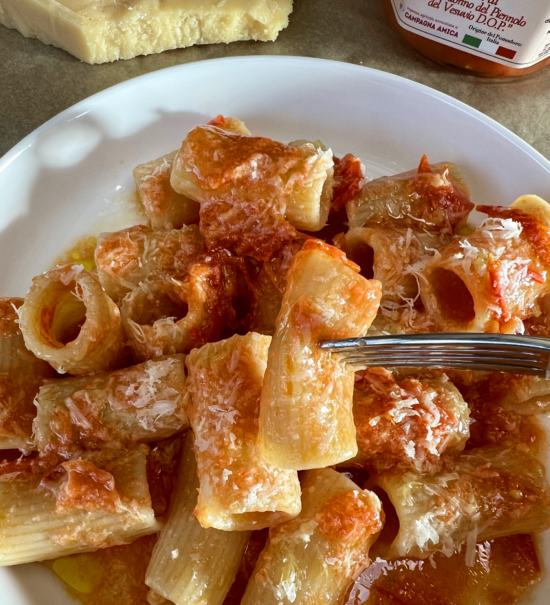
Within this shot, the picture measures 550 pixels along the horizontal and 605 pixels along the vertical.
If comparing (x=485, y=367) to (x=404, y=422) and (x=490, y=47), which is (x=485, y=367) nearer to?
(x=404, y=422)

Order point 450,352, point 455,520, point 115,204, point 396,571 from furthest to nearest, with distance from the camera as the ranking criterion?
point 115,204 < point 396,571 < point 455,520 < point 450,352

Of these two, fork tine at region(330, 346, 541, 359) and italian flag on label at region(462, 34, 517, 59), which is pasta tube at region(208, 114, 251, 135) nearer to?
fork tine at region(330, 346, 541, 359)

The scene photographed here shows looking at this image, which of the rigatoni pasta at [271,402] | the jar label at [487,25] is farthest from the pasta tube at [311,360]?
the jar label at [487,25]

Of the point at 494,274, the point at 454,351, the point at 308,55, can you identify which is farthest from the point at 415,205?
the point at 308,55

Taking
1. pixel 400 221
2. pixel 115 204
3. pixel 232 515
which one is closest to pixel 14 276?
pixel 115 204

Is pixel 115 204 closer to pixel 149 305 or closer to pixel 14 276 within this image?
pixel 14 276

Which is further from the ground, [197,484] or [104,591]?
[197,484]

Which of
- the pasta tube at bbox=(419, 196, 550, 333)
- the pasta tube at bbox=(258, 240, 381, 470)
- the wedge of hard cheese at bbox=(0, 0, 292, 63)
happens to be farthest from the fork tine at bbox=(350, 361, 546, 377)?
the wedge of hard cheese at bbox=(0, 0, 292, 63)
